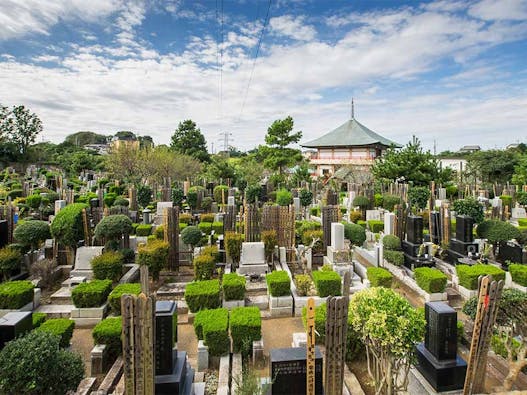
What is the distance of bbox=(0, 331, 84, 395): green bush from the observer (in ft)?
11.6

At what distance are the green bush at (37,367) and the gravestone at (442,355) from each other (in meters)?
5.08

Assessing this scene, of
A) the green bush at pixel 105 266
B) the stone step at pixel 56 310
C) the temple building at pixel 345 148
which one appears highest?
the temple building at pixel 345 148

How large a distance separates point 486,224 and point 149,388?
11.8m

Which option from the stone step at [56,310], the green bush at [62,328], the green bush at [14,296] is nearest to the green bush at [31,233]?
the green bush at [14,296]

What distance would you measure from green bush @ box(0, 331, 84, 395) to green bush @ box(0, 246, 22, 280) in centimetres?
642

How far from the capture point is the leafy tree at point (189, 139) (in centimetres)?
4619

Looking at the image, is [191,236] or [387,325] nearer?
[387,325]

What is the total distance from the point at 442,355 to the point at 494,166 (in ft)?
110

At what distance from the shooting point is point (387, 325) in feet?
12.6

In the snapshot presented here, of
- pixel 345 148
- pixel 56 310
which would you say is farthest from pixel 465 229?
pixel 345 148

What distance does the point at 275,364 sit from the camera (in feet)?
14.0

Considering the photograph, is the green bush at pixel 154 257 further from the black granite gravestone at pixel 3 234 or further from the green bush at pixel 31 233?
the black granite gravestone at pixel 3 234

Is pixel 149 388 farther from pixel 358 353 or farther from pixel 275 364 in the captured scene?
pixel 358 353

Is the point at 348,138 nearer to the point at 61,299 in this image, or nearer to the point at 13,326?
the point at 61,299
